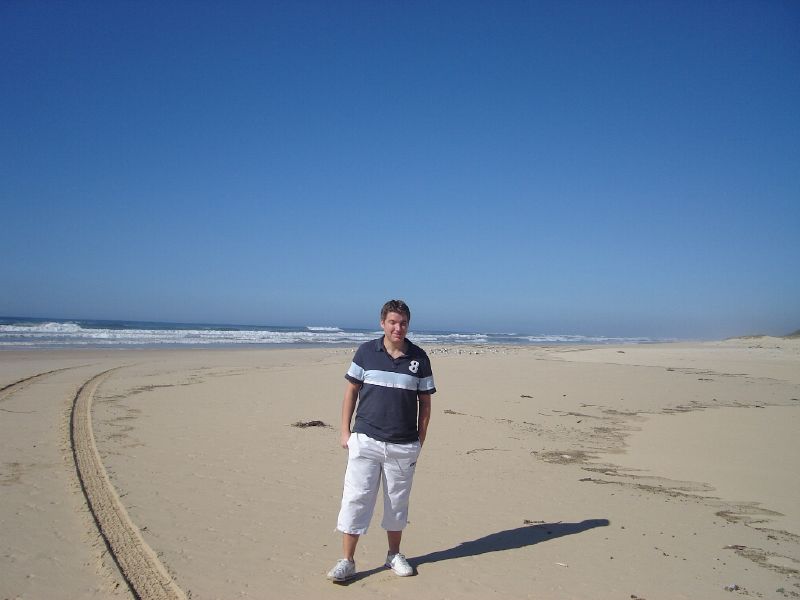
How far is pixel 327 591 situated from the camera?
143 inches

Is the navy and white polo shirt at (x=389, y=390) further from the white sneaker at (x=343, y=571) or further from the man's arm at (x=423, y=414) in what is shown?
the white sneaker at (x=343, y=571)

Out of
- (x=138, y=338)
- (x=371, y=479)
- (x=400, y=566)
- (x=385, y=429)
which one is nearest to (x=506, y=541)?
(x=400, y=566)

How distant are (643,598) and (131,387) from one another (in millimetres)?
12388

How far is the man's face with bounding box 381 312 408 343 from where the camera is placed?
12.5 ft

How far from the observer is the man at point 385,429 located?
3785 mm

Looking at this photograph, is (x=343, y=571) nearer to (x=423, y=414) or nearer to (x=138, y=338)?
(x=423, y=414)

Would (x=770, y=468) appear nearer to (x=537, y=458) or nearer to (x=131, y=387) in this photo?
(x=537, y=458)

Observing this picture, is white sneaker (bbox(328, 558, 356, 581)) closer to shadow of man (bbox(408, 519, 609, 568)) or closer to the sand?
the sand

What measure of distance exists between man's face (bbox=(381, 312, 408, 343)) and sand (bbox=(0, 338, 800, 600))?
5.83 feet

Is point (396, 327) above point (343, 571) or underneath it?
above

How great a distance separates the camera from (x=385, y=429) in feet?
12.4

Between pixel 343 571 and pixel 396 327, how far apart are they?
1.79m

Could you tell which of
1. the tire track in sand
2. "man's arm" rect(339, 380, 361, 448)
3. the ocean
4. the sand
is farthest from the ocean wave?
"man's arm" rect(339, 380, 361, 448)

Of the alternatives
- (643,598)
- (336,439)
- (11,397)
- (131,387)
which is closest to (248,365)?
(131,387)
